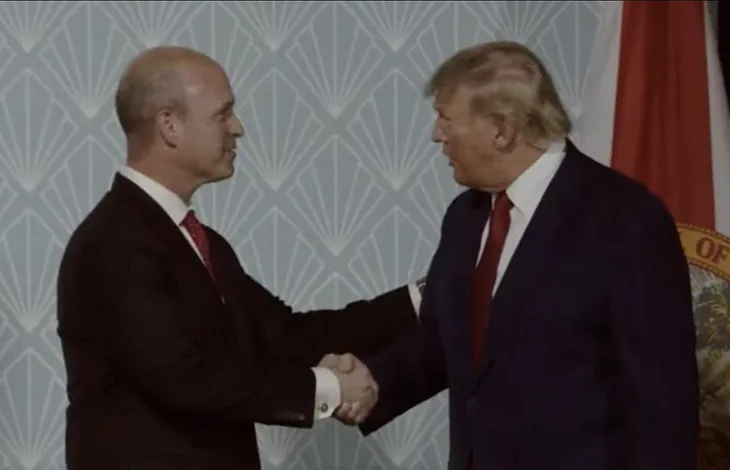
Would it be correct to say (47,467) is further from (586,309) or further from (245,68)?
(586,309)

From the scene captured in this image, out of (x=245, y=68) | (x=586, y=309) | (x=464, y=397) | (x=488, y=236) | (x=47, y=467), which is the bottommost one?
(x=47, y=467)

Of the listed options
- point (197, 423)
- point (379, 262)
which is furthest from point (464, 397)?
point (379, 262)

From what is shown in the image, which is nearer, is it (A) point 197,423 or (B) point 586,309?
(B) point 586,309

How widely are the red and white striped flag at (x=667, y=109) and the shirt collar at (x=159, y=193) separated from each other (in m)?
0.97

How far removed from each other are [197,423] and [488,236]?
1.72 ft

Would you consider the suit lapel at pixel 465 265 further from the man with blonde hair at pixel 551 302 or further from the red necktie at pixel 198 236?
the red necktie at pixel 198 236

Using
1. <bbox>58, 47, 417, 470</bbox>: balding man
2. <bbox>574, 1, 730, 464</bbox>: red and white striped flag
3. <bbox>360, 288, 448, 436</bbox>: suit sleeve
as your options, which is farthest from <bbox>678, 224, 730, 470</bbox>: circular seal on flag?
<bbox>58, 47, 417, 470</bbox>: balding man

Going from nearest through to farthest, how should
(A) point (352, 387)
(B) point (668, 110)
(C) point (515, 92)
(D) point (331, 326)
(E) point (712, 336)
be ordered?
(C) point (515, 92) < (A) point (352, 387) < (E) point (712, 336) < (D) point (331, 326) < (B) point (668, 110)

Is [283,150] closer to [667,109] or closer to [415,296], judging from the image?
[415,296]

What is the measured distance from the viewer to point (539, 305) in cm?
164

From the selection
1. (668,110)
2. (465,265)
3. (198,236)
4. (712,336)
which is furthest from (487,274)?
(668,110)

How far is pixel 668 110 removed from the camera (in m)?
2.40

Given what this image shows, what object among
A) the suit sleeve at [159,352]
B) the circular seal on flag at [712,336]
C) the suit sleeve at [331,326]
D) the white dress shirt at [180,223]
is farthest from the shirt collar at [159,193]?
the circular seal on flag at [712,336]

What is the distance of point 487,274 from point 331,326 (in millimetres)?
547
